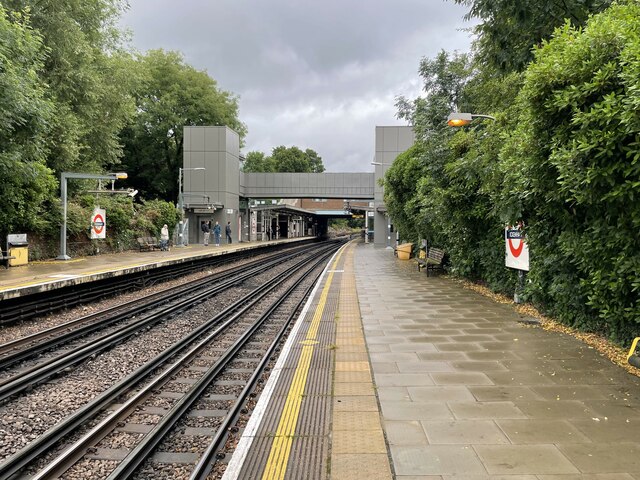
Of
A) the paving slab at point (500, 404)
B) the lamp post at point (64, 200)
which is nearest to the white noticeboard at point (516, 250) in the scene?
the paving slab at point (500, 404)

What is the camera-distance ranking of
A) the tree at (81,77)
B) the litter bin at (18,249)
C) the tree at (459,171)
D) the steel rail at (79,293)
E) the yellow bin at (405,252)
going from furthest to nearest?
the yellow bin at (405,252)
the tree at (81,77)
the litter bin at (18,249)
the tree at (459,171)
the steel rail at (79,293)

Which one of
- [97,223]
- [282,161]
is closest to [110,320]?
[97,223]

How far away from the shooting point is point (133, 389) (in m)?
5.18

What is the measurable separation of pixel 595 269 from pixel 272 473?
4.32 m

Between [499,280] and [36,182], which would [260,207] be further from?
[499,280]

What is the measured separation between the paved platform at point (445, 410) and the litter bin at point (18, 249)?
35.7 feet

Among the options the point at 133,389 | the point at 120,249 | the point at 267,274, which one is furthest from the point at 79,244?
the point at 133,389

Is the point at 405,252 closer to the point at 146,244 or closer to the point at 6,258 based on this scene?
the point at 146,244

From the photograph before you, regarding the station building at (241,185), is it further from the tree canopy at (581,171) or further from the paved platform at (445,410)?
the paved platform at (445,410)

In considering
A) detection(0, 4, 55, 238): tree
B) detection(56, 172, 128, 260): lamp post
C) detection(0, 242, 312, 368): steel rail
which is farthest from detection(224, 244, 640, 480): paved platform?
detection(56, 172, 128, 260): lamp post

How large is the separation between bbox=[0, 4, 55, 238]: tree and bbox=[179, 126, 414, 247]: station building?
1500cm

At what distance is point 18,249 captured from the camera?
1359 centimetres

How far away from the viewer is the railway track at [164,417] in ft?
11.2

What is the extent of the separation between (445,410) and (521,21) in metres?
6.73
